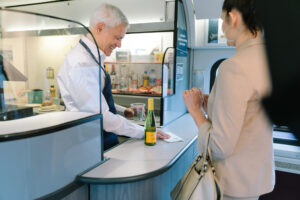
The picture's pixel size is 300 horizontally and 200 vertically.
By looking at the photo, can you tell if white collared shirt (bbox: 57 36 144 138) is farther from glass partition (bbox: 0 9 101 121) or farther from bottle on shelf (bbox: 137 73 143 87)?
bottle on shelf (bbox: 137 73 143 87)

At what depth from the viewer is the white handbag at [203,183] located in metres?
1.20

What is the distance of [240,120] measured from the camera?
107cm

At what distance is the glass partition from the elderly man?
33 millimetres

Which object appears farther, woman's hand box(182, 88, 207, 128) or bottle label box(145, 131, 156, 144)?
bottle label box(145, 131, 156, 144)

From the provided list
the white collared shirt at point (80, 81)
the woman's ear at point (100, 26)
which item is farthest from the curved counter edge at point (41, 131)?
the woman's ear at point (100, 26)

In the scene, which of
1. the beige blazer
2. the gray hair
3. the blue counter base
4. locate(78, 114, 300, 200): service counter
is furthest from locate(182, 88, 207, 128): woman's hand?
the gray hair

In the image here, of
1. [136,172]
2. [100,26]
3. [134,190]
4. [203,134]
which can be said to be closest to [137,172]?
[136,172]

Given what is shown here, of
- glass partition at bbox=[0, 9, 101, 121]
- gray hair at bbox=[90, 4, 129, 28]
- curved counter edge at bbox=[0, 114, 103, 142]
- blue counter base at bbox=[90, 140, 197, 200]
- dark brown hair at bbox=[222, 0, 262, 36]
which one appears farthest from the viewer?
gray hair at bbox=[90, 4, 129, 28]

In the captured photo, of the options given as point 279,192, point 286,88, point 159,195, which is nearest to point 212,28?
point 279,192

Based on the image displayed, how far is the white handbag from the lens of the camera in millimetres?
1196

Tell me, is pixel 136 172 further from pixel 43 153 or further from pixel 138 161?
pixel 43 153

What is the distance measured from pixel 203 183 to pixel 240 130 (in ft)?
1.10

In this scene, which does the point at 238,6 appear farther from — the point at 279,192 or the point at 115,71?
the point at 115,71

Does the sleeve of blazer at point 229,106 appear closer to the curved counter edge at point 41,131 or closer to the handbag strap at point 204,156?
the handbag strap at point 204,156
